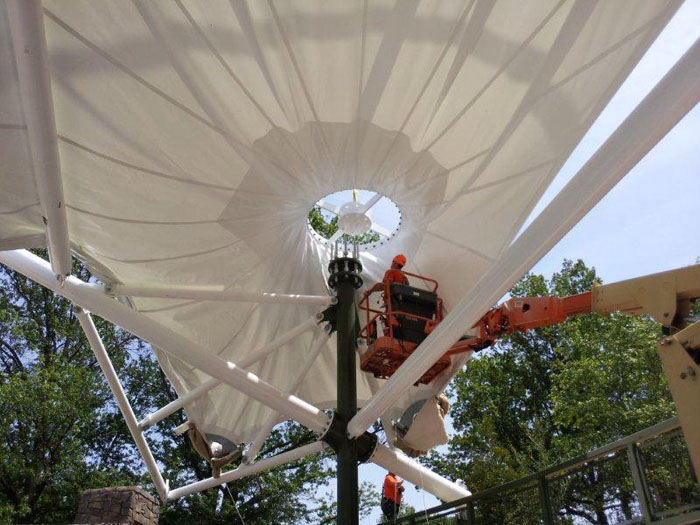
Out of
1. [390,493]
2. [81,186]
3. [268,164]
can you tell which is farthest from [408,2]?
[390,493]

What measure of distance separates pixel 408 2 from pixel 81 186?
5306 millimetres

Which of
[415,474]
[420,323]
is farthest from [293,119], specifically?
[415,474]

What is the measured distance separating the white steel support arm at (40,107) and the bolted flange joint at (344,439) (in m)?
4.66

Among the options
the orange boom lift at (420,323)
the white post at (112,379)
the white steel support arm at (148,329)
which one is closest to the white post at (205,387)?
the white post at (112,379)

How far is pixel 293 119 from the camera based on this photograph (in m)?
8.80

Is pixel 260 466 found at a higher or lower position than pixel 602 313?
higher

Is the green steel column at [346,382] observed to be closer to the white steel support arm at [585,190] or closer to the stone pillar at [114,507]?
the white steel support arm at [585,190]

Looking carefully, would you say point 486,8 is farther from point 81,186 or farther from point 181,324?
point 181,324

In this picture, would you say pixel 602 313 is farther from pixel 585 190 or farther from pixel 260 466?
pixel 260 466

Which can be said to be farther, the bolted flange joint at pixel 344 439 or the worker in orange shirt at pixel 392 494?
the worker in orange shirt at pixel 392 494

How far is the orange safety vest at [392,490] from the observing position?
12.4 meters

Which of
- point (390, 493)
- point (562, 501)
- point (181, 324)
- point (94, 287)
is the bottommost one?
point (562, 501)

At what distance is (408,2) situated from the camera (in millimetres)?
7230

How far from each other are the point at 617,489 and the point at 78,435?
66.3 feet
